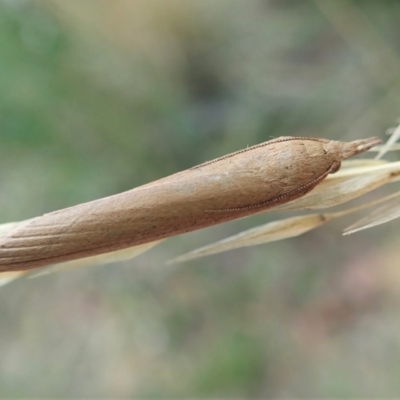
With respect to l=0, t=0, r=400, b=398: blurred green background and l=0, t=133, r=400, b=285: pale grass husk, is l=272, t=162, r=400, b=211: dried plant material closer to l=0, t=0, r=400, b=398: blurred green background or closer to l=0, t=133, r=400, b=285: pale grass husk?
l=0, t=133, r=400, b=285: pale grass husk

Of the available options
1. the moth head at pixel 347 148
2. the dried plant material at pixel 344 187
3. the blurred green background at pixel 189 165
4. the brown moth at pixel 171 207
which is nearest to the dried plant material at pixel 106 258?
the brown moth at pixel 171 207

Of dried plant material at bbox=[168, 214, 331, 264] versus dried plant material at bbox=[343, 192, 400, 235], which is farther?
dried plant material at bbox=[168, 214, 331, 264]

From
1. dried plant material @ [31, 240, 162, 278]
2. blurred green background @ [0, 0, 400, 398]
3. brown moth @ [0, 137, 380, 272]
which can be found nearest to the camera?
brown moth @ [0, 137, 380, 272]

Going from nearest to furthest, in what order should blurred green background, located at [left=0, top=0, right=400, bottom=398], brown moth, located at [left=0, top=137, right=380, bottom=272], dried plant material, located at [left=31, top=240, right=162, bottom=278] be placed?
brown moth, located at [left=0, top=137, right=380, bottom=272], dried plant material, located at [left=31, top=240, right=162, bottom=278], blurred green background, located at [left=0, top=0, right=400, bottom=398]

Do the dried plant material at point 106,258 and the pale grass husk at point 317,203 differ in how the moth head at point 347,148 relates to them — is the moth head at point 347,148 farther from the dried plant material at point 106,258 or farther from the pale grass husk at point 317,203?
the dried plant material at point 106,258

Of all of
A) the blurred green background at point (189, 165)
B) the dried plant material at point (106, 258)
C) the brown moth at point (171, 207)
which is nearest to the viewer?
the brown moth at point (171, 207)

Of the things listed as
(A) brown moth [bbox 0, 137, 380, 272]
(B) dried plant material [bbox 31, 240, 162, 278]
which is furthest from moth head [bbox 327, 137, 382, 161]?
(B) dried plant material [bbox 31, 240, 162, 278]

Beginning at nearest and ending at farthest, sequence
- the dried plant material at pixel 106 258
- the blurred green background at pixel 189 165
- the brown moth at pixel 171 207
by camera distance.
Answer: the brown moth at pixel 171 207
the dried plant material at pixel 106 258
the blurred green background at pixel 189 165
